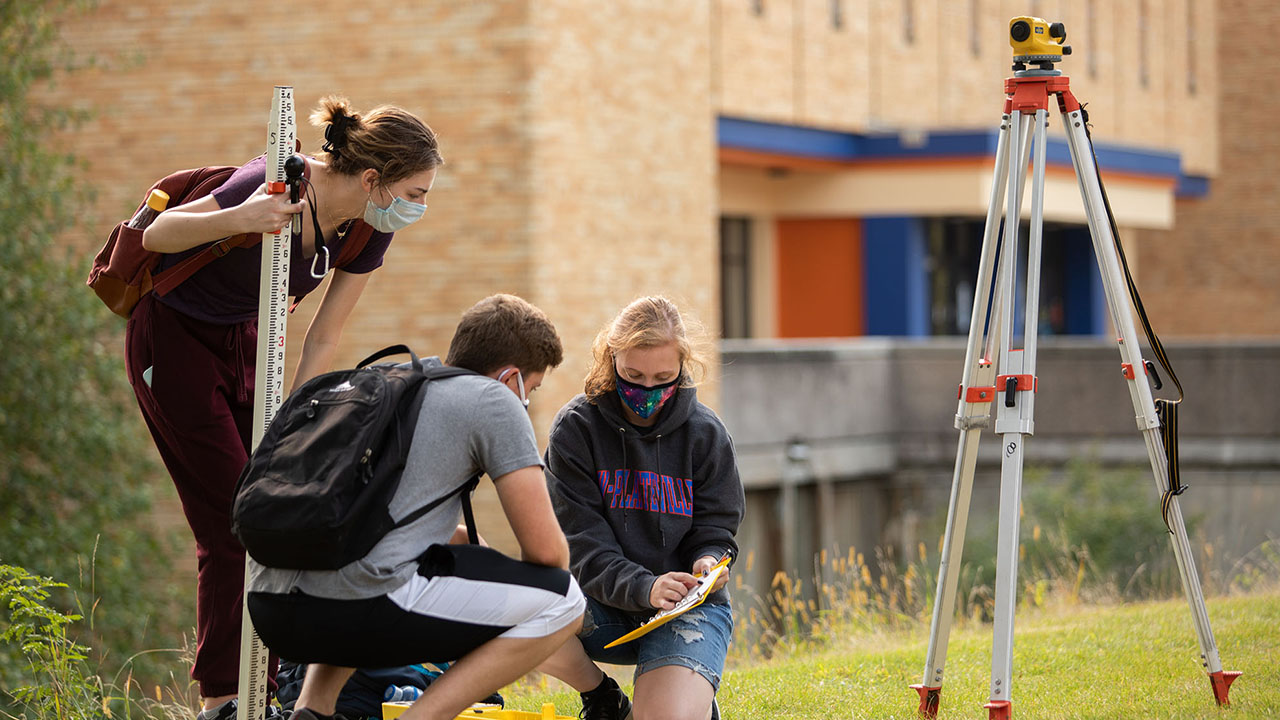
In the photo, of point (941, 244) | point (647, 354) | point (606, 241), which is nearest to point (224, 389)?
point (647, 354)

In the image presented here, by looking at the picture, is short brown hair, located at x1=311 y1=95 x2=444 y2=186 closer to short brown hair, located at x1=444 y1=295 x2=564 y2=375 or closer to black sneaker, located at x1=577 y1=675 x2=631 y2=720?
short brown hair, located at x1=444 y1=295 x2=564 y2=375

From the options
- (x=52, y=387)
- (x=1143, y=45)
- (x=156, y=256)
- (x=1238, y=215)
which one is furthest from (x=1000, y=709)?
(x=1238, y=215)

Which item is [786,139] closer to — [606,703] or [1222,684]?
[1222,684]

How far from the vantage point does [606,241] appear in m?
16.7

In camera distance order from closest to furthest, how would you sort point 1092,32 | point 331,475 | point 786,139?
point 331,475
point 786,139
point 1092,32

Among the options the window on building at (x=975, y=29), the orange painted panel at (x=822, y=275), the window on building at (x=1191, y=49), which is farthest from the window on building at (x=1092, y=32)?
the orange painted panel at (x=822, y=275)

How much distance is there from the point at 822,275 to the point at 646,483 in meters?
21.8

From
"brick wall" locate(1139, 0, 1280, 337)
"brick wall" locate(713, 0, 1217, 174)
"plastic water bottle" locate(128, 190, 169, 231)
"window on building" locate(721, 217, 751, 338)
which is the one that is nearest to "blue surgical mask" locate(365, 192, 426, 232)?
"plastic water bottle" locate(128, 190, 169, 231)

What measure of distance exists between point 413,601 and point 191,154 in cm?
1369

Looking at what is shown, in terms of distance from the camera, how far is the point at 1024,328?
15.1ft

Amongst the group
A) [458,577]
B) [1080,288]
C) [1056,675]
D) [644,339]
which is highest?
[1080,288]

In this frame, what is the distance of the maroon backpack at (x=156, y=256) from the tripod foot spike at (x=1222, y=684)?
9.82ft

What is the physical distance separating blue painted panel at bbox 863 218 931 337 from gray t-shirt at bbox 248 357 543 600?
2178cm

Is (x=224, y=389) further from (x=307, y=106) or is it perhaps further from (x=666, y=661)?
(x=307, y=106)
